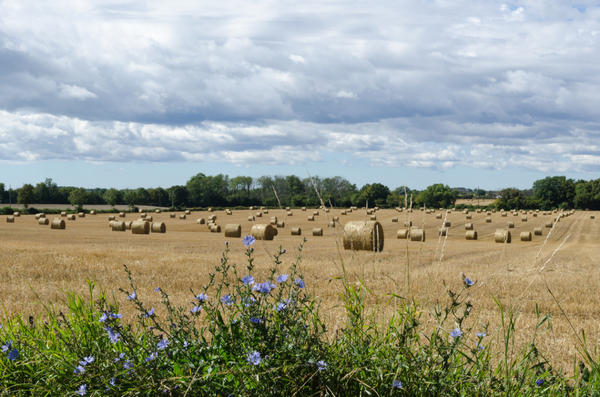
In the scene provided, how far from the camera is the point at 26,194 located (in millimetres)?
109938

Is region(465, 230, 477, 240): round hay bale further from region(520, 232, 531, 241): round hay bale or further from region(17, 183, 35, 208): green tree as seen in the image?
region(17, 183, 35, 208): green tree

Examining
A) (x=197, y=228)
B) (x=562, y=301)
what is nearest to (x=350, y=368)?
(x=562, y=301)

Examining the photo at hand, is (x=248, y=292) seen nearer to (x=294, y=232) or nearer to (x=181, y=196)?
(x=294, y=232)

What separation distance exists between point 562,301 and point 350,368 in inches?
382

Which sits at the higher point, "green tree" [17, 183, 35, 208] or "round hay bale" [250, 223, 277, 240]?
"green tree" [17, 183, 35, 208]

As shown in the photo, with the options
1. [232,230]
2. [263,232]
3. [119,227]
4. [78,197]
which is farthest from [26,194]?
[263,232]

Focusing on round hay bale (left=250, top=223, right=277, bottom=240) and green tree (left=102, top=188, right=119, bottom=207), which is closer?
round hay bale (left=250, top=223, right=277, bottom=240)

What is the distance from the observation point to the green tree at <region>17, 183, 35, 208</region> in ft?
359

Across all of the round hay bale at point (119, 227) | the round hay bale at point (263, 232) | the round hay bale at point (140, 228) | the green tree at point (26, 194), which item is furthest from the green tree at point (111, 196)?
the round hay bale at point (263, 232)

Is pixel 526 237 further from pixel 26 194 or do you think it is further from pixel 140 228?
pixel 26 194

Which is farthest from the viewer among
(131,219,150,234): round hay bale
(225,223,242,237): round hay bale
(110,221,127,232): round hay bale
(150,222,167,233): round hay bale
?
(150,222,167,233): round hay bale

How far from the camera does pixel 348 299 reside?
4211 mm

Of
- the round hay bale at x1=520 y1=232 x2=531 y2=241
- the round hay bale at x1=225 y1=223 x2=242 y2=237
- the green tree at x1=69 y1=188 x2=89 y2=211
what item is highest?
the green tree at x1=69 y1=188 x2=89 y2=211

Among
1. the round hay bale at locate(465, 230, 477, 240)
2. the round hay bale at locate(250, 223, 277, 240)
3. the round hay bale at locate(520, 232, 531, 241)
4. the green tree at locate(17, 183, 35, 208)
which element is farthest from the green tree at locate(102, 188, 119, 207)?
the round hay bale at locate(520, 232, 531, 241)
